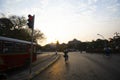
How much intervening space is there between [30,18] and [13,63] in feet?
14.6

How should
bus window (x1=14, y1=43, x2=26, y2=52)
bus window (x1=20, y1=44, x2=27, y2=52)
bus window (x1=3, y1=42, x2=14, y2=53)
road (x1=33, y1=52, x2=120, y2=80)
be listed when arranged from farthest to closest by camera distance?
bus window (x1=20, y1=44, x2=27, y2=52) < bus window (x1=14, y1=43, x2=26, y2=52) < bus window (x1=3, y1=42, x2=14, y2=53) < road (x1=33, y1=52, x2=120, y2=80)

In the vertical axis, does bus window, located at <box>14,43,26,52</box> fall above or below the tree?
below

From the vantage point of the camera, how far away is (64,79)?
43.7 feet

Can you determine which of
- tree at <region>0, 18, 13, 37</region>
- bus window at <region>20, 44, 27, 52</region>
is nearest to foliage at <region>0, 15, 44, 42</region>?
tree at <region>0, 18, 13, 37</region>

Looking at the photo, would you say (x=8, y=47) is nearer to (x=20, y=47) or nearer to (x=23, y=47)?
(x=20, y=47)

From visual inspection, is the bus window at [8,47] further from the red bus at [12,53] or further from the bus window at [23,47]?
the bus window at [23,47]

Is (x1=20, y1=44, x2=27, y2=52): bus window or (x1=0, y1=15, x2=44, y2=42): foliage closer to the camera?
(x1=20, y1=44, x2=27, y2=52): bus window

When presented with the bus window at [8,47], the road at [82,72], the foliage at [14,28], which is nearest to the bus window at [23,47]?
the bus window at [8,47]

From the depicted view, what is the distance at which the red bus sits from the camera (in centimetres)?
1611

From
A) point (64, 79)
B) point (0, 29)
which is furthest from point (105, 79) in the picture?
point (0, 29)

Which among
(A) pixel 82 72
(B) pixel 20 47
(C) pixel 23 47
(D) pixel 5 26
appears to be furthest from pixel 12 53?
(D) pixel 5 26

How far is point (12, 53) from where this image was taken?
1811cm

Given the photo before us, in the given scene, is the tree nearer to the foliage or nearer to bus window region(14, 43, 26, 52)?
the foliage

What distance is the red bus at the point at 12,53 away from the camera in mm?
16109
